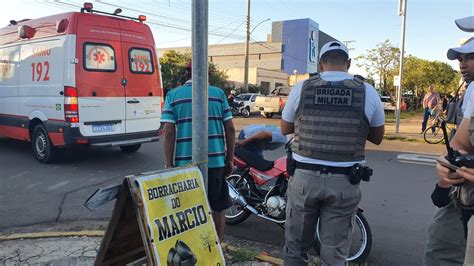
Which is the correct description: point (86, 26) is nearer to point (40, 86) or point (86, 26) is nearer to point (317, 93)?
point (40, 86)

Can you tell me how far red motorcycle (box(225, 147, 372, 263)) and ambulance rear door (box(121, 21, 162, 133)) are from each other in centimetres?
375

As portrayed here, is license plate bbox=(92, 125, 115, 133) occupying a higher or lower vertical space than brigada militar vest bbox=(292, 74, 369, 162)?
lower

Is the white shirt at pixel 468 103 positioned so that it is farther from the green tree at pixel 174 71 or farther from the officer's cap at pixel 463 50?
the green tree at pixel 174 71

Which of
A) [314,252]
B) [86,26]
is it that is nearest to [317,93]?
[314,252]

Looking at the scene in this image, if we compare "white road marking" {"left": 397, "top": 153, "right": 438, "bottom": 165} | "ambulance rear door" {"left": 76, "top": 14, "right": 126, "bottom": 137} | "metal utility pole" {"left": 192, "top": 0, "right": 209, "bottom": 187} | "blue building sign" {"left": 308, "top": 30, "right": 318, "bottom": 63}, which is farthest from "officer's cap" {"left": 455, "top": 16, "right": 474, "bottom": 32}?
"blue building sign" {"left": 308, "top": 30, "right": 318, "bottom": 63}

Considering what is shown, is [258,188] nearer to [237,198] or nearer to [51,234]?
[237,198]

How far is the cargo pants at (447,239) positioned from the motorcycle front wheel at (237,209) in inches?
86.0

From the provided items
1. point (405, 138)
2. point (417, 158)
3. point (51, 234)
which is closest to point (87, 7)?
point (51, 234)

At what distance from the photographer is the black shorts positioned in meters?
3.46

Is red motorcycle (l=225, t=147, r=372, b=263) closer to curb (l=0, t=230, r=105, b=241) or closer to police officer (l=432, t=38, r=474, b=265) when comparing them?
police officer (l=432, t=38, r=474, b=265)

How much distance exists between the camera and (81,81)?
6.95 m

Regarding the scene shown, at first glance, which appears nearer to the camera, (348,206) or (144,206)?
(144,206)

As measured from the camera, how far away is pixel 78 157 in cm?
840

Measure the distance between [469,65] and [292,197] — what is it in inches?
55.3
